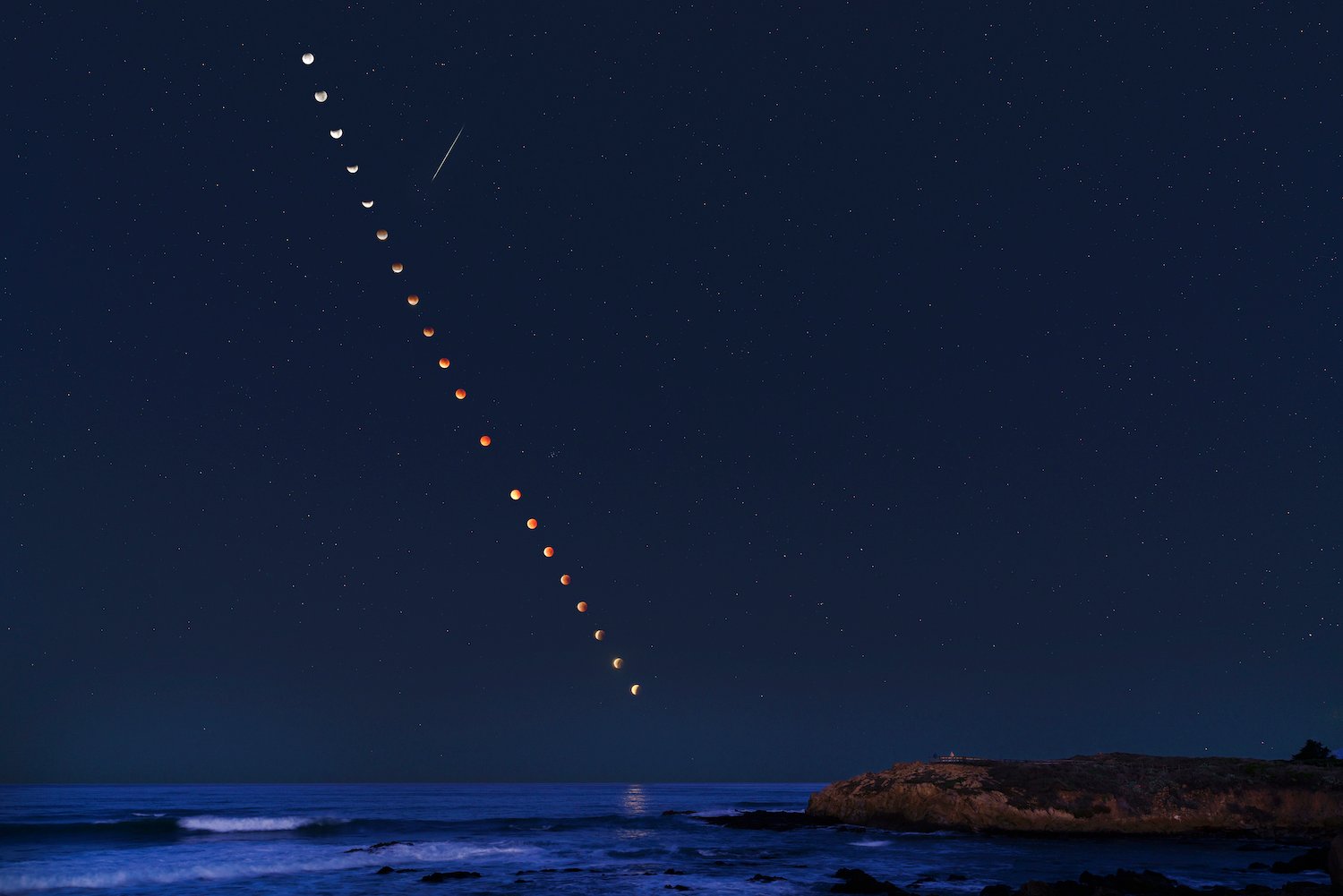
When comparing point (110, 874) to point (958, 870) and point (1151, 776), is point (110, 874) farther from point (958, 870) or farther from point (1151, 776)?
point (1151, 776)

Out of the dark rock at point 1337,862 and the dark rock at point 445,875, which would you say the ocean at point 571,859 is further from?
the dark rock at point 1337,862

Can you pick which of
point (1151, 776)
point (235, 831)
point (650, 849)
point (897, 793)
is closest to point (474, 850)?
point (650, 849)

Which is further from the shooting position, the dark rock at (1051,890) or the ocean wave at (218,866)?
the ocean wave at (218,866)

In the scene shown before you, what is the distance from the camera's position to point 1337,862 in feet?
99.3

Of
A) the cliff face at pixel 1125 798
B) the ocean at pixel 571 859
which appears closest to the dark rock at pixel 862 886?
the ocean at pixel 571 859

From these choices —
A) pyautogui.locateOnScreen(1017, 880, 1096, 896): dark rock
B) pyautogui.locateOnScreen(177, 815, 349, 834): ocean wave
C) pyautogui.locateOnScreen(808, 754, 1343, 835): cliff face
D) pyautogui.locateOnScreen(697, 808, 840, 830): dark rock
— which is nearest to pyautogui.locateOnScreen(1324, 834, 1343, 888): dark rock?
pyautogui.locateOnScreen(1017, 880, 1096, 896): dark rock

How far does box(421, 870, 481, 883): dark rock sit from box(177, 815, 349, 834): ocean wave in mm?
51888

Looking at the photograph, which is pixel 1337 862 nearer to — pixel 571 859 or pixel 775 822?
pixel 571 859

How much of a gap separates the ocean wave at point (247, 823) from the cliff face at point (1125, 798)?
58943 millimetres

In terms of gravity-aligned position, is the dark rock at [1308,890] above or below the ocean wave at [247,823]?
above

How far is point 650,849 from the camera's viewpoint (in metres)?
57.5

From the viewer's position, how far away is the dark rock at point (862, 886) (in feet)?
110

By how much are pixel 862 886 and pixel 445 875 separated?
19.2 m

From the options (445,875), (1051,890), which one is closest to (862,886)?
(1051,890)
